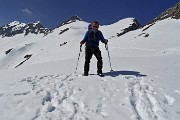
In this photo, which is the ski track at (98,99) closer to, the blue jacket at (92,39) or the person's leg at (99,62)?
the person's leg at (99,62)

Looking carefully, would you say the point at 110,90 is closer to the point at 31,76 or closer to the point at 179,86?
the point at 179,86

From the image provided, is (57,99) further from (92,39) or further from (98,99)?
(92,39)

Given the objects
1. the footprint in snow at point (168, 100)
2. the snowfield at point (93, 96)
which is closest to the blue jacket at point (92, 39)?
the snowfield at point (93, 96)

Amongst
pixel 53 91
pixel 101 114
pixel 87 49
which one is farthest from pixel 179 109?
pixel 87 49

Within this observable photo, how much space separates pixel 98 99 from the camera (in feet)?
27.1

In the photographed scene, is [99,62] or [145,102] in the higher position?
[99,62]

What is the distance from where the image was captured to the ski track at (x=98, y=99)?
7.10 meters

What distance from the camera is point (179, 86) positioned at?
955cm

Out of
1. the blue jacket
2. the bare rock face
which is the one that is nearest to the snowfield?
the blue jacket

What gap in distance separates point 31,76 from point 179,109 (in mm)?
6466

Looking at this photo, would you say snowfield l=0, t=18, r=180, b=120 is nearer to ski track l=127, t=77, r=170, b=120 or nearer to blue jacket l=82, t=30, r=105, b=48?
ski track l=127, t=77, r=170, b=120

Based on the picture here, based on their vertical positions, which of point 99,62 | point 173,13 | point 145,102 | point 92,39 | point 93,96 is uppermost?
point 173,13

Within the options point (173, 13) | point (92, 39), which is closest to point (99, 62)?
point (92, 39)

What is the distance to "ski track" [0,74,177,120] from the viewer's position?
7.10 m
